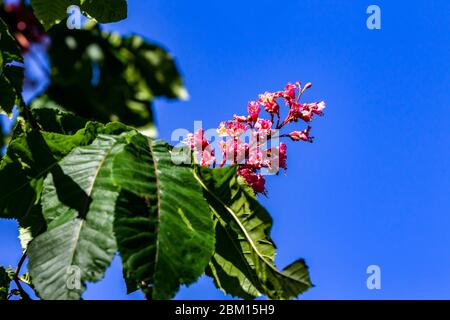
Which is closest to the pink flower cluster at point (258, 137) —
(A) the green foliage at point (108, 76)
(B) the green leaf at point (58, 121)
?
(B) the green leaf at point (58, 121)

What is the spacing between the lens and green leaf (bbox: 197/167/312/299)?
5.54ft

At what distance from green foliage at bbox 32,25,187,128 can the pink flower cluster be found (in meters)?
2.05

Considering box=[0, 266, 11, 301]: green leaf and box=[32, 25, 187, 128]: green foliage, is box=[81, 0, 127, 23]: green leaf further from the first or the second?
box=[32, 25, 187, 128]: green foliage

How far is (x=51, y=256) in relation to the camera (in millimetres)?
1532

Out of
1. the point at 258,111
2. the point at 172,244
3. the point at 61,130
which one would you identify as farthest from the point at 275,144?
the point at 172,244

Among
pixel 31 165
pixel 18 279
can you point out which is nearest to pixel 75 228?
pixel 31 165

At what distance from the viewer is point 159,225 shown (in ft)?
4.94

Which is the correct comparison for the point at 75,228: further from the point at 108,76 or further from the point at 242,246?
the point at 108,76

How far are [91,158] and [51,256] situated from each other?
309 millimetres

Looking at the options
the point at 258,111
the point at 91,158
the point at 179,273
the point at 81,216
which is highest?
the point at 258,111

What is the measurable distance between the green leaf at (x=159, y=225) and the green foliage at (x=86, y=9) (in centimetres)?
63

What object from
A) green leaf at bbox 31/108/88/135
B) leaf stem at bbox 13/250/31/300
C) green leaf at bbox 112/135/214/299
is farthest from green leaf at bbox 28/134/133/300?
green leaf at bbox 31/108/88/135

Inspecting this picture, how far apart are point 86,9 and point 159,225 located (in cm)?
95
